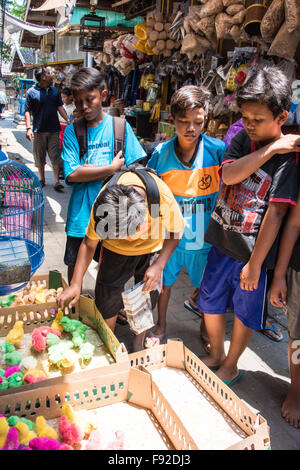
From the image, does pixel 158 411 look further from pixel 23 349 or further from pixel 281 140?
pixel 281 140

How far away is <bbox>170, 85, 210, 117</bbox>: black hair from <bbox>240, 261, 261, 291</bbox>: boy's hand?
919mm

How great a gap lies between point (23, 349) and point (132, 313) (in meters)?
0.63

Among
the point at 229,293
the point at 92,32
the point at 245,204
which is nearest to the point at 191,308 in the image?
the point at 229,293

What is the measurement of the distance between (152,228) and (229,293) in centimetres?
60

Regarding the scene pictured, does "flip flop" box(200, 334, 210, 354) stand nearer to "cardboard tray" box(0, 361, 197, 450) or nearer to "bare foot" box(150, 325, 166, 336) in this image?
"bare foot" box(150, 325, 166, 336)

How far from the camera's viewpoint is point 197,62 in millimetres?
4891

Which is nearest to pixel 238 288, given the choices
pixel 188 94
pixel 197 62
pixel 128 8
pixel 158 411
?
pixel 158 411

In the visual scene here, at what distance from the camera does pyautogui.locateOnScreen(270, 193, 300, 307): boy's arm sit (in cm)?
178

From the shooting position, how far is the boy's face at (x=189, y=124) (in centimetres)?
214

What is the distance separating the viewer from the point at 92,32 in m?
6.95

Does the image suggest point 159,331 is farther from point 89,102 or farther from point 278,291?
point 89,102

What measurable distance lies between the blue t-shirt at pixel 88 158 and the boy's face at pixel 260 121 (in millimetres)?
964

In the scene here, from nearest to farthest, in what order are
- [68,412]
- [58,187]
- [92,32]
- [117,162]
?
[68,412] → [117,162] → [58,187] → [92,32]

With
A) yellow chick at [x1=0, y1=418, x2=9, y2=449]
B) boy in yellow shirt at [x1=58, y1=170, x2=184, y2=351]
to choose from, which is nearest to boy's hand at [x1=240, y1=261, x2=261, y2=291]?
boy in yellow shirt at [x1=58, y1=170, x2=184, y2=351]
